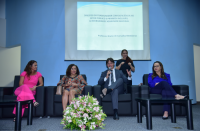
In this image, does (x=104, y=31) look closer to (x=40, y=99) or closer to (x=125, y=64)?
(x=125, y=64)

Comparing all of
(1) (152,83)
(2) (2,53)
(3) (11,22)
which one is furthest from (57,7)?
(1) (152,83)

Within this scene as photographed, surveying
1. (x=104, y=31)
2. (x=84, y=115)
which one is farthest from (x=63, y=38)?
(x=84, y=115)

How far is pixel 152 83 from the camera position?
129 inches

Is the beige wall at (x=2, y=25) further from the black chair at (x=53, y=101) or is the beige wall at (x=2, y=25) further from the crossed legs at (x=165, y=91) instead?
the crossed legs at (x=165, y=91)

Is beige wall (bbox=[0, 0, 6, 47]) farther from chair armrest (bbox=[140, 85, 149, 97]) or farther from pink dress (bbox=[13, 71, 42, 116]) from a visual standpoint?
chair armrest (bbox=[140, 85, 149, 97])

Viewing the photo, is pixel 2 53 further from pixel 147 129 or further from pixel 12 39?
pixel 147 129

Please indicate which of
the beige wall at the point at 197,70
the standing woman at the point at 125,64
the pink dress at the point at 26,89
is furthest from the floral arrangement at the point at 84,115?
the beige wall at the point at 197,70

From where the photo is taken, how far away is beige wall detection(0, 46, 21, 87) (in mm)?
4961

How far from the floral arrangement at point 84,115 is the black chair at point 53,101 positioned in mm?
894

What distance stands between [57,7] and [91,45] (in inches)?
53.6

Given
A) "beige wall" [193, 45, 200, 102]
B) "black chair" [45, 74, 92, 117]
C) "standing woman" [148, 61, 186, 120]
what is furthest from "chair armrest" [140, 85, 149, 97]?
"beige wall" [193, 45, 200, 102]

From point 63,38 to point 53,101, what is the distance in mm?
1885

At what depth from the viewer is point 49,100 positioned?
10.5 feet

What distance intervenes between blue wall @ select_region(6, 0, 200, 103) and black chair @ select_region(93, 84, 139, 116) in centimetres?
126
